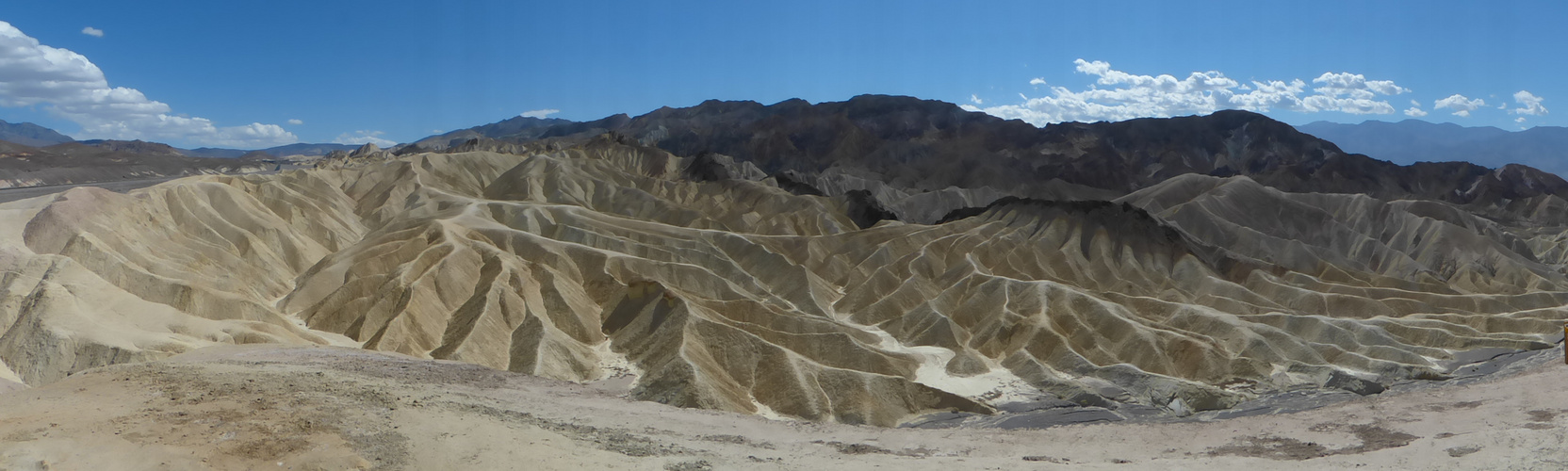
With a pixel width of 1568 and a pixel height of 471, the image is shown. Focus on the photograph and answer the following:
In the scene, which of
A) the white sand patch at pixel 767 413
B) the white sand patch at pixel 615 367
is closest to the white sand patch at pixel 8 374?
the white sand patch at pixel 615 367

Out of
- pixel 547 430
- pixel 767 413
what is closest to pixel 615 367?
pixel 767 413

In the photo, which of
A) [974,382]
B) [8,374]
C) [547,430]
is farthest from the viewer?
[974,382]

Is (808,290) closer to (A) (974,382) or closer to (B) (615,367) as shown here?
(A) (974,382)

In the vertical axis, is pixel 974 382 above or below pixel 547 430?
below

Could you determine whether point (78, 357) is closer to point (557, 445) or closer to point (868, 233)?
point (557, 445)

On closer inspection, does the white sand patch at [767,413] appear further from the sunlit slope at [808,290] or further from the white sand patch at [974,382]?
the white sand patch at [974,382]

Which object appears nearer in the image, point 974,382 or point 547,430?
point 547,430
